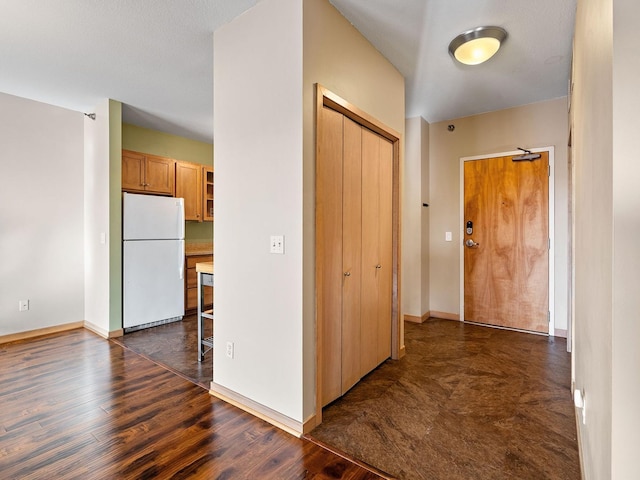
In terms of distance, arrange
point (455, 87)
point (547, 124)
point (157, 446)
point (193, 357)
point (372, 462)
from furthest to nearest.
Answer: point (547, 124), point (455, 87), point (193, 357), point (157, 446), point (372, 462)

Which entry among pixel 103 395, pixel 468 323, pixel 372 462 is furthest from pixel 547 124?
pixel 103 395

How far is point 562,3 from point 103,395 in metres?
4.12

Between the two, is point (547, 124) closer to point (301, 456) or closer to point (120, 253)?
point (301, 456)

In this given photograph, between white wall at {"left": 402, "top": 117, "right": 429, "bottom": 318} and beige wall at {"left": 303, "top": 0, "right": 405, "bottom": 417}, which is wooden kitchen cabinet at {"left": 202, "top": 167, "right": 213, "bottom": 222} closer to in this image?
white wall at {"left": 402, "top": 117, "right": 429, "bottom": 318}

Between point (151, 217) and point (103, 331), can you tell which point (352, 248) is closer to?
point (151, 217)

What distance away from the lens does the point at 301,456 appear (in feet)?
→ 5.41

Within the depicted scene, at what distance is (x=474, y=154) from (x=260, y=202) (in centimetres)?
321

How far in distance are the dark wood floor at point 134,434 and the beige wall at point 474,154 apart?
312 centimetres

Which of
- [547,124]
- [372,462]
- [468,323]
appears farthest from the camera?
[468,323]

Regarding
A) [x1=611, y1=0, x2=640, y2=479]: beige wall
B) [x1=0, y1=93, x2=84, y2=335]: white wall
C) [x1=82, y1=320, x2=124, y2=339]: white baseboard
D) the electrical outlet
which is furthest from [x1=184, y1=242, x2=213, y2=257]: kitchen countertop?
[x1=611, y1=0, x2=640, y2=479]: beige wall

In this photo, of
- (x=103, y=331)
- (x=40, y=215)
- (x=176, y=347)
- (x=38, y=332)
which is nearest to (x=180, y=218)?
(x=40, y=215)

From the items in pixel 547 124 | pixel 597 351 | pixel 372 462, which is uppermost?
pixel 547 124

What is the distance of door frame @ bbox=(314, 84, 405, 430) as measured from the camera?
6.27 feet

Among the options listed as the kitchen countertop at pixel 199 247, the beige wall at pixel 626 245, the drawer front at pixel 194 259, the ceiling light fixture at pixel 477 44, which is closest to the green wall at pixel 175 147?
the kitchen countertop at pixel 199 247
